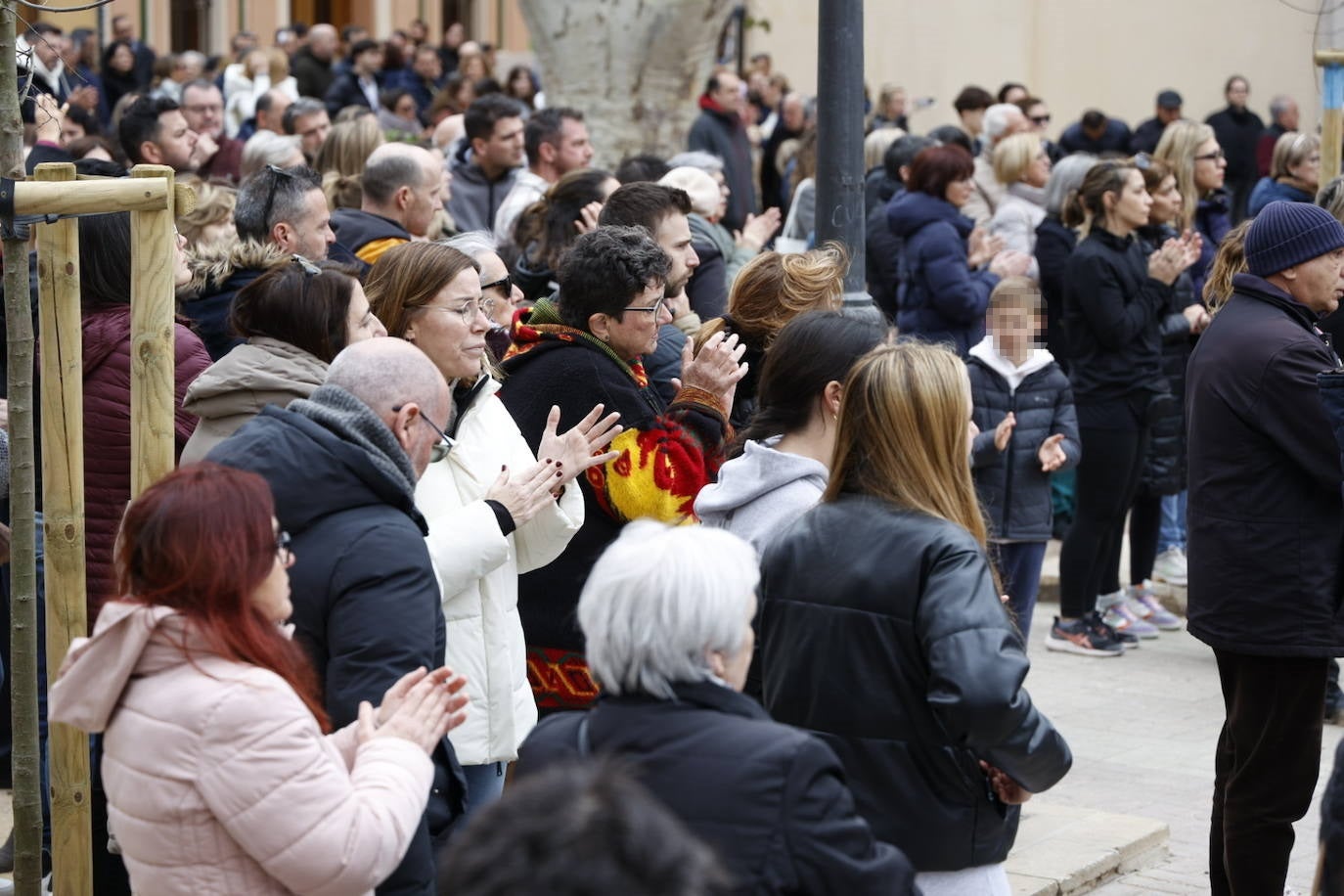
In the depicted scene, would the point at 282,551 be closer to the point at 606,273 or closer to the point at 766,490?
the point at 766,490

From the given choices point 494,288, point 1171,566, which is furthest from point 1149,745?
point 494,288

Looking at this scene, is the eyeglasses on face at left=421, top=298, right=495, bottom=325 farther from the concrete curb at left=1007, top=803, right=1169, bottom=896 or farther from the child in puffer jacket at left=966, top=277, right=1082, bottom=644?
the child in puffer jacket at left=966, top=277, right=1082, bottom=644

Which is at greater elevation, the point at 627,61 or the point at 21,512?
the point at 627,61

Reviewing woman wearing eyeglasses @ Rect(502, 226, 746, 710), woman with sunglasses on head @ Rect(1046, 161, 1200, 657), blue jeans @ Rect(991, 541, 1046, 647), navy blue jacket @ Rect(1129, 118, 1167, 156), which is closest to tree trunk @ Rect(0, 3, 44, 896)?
woman wearing eyeglasses @ Rect(502, 226, 746, 710)

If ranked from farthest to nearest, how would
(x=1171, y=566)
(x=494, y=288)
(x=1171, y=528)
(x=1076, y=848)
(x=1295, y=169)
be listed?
(x=1295, y=169) → (x=1171, y=528) → (x=1171, y=566) → (x=1076, y=848) → (x=494, y=288)

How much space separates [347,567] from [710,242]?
402 cm

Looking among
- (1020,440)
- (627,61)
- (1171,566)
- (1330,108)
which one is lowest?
(1171,566)

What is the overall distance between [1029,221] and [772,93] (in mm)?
10430

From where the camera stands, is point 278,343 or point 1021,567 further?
point 1021,567

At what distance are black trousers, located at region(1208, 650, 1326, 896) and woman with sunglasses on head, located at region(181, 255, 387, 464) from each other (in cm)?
249

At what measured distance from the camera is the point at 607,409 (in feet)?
15.2

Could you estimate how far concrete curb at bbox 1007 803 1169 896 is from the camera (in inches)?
207

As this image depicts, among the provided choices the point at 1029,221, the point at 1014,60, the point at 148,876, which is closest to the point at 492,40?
the point at 1014,60

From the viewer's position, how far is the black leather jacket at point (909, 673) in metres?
3.12
